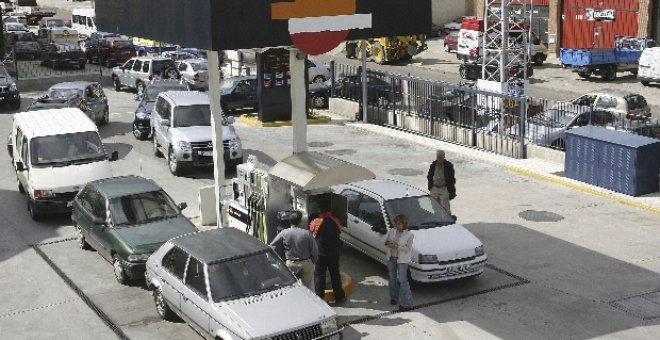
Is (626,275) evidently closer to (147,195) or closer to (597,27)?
(147,195)

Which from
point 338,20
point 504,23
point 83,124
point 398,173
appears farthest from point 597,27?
point 338,20

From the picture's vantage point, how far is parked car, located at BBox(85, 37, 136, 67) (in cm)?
4888

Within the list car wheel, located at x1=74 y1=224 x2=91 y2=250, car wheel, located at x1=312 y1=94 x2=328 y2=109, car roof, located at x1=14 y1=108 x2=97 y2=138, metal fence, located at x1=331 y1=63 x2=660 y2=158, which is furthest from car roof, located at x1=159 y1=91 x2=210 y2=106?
car wheel, located at x1=312 y1=94 x2=328 y2=109

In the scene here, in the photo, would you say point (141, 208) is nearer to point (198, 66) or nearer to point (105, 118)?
point (105, 118)

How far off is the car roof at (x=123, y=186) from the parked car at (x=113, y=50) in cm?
3181

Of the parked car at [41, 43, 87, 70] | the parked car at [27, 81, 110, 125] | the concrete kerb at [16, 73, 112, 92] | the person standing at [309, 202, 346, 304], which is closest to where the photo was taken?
the person standing at [309, 202, 346, 304]

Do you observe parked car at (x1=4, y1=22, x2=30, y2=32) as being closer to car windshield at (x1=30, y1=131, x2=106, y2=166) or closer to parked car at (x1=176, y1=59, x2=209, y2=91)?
parked car at (x1=176, y1=59, x2=209, y2=91)

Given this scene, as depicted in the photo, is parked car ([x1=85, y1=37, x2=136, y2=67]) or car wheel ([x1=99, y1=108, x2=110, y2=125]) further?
parked car ([x1=85, y1=37, x2=136, y2=67])

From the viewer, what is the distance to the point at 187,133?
2441 cm

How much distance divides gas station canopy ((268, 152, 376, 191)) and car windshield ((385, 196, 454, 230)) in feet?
3.74

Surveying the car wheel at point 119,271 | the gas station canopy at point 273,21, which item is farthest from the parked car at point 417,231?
the car wheel at point 119,271

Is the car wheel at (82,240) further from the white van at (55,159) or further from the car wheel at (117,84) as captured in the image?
the car wheel at (117,84)

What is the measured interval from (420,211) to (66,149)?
8.94m

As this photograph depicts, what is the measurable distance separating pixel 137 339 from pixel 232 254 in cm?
200
